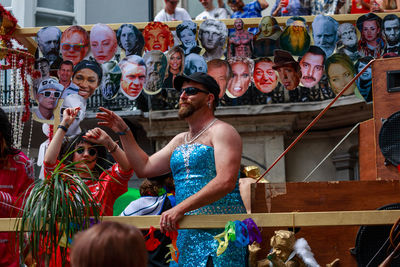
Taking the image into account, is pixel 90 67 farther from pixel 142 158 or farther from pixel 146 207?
pixel 142 158

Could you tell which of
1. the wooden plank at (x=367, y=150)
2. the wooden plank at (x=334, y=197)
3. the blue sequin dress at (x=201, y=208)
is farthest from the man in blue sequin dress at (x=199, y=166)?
the wooden plank at (x=367, y=150)

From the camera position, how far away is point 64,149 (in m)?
4.79

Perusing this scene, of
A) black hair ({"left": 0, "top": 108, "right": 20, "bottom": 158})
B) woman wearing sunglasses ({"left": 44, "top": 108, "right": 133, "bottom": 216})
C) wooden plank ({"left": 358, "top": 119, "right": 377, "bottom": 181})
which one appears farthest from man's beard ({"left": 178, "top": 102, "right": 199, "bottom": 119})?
wooden plank ({"left": 358, "top": 119, "right": 377, "bottom": 181})

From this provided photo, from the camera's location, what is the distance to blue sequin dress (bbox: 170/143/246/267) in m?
3.37

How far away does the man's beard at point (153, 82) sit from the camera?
21.4ft

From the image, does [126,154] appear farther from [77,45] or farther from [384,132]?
[77,45]

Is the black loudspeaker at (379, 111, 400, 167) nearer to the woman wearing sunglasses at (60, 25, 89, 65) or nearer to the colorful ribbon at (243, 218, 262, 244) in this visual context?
the colorful ribbon at (243, 218, 262, 244)

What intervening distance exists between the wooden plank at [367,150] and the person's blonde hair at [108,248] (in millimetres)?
3250

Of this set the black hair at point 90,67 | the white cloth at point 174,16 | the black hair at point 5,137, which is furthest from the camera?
the white cloth at point 174,16

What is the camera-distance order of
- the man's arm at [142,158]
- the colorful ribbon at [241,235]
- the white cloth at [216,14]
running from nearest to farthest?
the colorful ribbon at [241,235] → the man's arm at [142,158] → the white cloth at [216,14]

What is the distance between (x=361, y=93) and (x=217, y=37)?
155cm

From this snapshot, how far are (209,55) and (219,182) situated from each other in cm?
341

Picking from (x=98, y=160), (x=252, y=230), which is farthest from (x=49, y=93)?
(x=252, y=230)

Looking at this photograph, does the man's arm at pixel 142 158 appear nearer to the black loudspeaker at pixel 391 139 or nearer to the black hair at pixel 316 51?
the black loudspeaker at pixel 391 139
